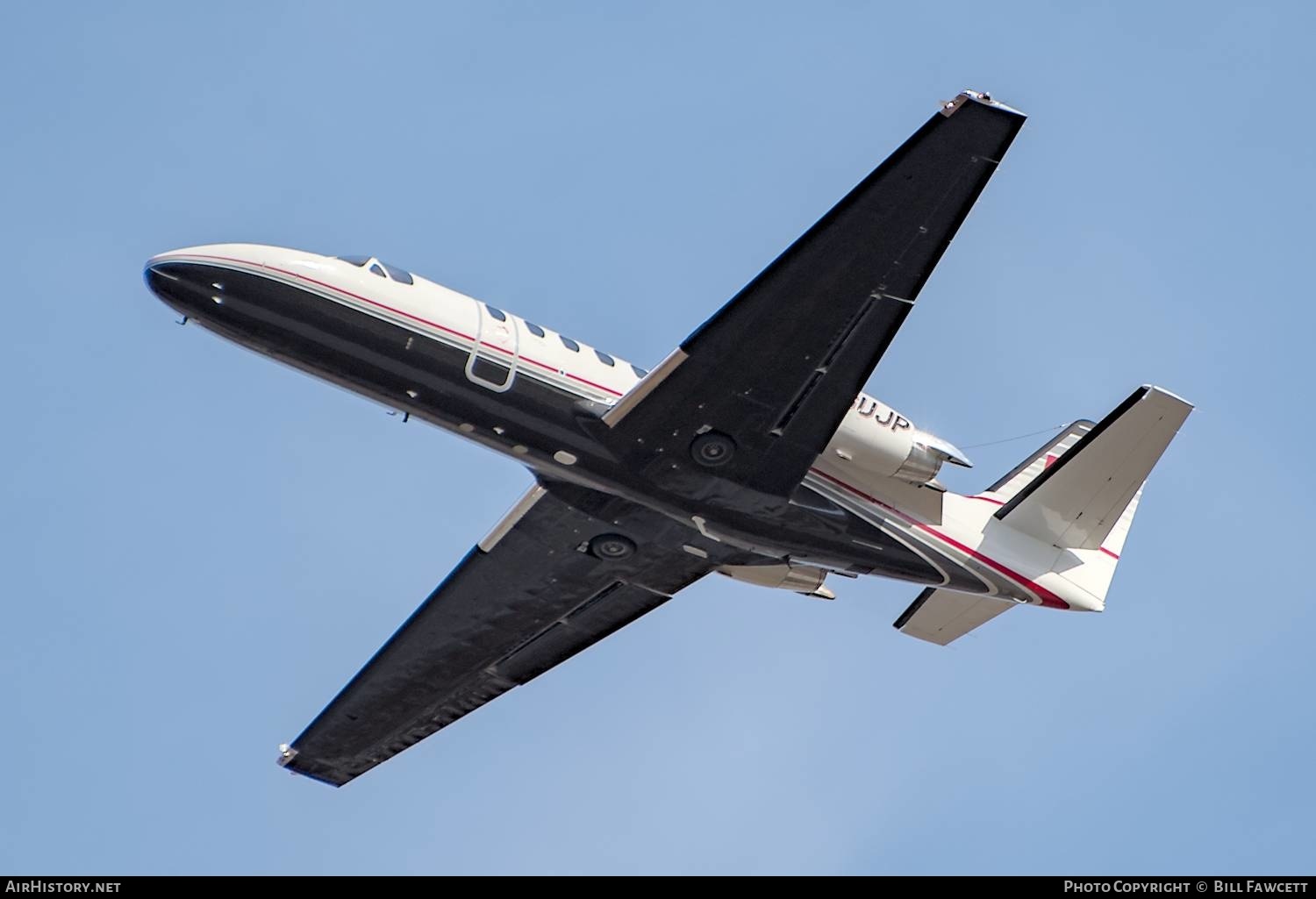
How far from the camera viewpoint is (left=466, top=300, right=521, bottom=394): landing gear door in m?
35.7

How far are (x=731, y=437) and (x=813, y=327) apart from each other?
300cm

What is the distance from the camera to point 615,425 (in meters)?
35.7

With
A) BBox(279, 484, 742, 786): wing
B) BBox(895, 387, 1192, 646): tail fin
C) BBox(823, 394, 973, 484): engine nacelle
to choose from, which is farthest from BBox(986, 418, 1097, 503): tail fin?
BBox(279, 484, 742, 786): wing

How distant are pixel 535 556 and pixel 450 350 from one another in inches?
272

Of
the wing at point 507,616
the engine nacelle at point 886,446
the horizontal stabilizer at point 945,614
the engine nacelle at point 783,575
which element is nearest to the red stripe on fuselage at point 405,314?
the wing at point 507,616

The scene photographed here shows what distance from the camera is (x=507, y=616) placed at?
42.6 metres

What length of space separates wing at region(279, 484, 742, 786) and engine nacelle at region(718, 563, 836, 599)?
807 mm

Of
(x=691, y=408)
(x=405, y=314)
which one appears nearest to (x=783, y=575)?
(x=691, y=408)

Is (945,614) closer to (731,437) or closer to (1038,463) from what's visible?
(1038,463)

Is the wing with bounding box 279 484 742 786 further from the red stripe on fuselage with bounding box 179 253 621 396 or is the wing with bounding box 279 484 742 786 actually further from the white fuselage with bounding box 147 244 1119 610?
the red stripe on fuselage with bounding box 179 253 621 396

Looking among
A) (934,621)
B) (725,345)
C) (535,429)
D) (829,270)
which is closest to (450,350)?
(535,429)

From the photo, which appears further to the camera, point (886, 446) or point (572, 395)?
point (886, 446)

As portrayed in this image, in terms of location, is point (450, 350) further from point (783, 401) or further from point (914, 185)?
point (914, 185)

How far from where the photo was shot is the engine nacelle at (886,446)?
37.3 meters
